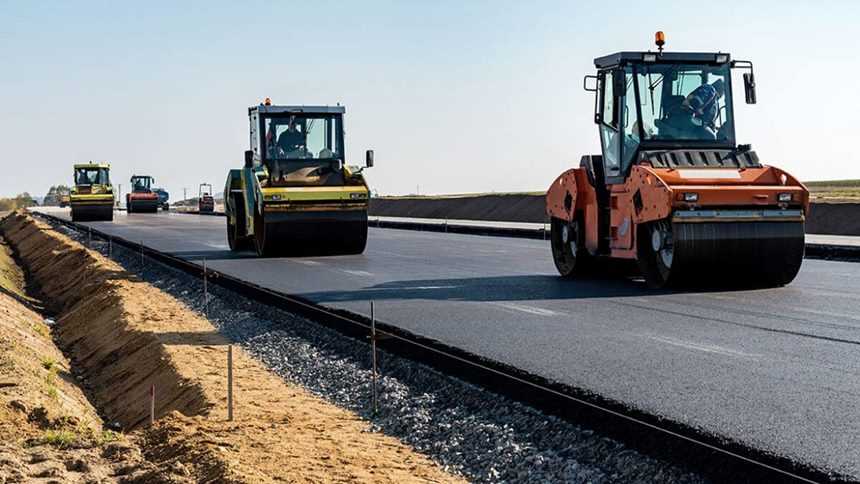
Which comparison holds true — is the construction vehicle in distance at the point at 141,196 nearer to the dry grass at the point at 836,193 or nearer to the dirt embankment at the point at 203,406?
the dry grass at the point at 836,193

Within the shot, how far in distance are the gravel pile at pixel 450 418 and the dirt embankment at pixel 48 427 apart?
1.92m

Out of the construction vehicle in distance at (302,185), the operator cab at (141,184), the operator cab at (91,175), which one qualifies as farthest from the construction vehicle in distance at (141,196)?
the construction vehicle in distance at (302,185)

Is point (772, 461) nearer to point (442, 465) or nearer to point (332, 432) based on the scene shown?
point (442, 465)

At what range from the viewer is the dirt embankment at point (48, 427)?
7191 mm

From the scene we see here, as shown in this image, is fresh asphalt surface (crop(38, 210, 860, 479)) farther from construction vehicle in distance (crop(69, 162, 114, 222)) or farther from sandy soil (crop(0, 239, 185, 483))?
construction vehicle in distance (crop(69, 162, 114, 222))

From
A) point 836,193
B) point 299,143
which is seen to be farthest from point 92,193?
point 836,193

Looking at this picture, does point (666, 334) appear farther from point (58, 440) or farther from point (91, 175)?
point (91, 175)

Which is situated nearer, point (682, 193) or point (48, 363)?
point (48, 363)

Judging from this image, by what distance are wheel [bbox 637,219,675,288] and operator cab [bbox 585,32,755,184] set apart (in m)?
1.11

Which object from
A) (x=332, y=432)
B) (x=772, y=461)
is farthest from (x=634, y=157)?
(x=772, y=461)

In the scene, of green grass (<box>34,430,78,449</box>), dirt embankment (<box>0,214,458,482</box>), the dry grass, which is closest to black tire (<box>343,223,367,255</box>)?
dirt embankment (<box>0,214,458,482</box>)

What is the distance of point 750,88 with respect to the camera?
1546 cm

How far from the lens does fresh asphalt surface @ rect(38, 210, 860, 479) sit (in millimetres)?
7234

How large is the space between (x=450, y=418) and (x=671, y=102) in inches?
340
